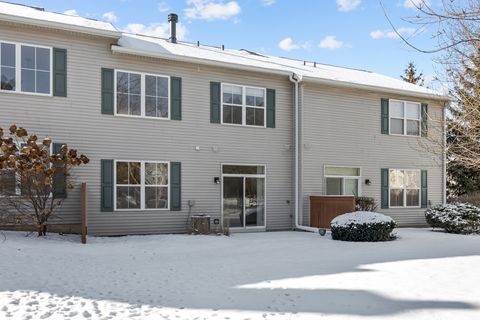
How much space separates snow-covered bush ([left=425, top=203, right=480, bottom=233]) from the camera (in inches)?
563

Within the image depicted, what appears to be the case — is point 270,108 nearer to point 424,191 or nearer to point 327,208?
point 327,208

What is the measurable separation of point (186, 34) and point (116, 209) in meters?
8.65

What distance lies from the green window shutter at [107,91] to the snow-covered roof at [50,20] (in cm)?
102

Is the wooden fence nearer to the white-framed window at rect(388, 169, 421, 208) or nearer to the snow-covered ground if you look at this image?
the snow-covered ground

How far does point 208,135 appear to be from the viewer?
13.4 m

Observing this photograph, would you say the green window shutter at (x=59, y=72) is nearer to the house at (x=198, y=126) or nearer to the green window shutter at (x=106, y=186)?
the house at (x=198, y=126)

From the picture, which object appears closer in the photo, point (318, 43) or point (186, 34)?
point (318, 43)

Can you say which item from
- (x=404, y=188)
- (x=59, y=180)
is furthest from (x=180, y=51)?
(x=404, y=188)

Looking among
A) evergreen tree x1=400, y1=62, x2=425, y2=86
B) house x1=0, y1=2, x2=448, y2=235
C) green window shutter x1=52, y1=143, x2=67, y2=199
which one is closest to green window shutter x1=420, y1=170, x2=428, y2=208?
house x1=0, y1=2, x2=448, y2=235

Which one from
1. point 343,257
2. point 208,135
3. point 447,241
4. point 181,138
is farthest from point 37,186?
point 447,241

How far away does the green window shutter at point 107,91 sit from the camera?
39.5ft

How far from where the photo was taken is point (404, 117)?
1678 centimetres

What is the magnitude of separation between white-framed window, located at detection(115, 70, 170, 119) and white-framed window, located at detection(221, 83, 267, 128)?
6.22 feet

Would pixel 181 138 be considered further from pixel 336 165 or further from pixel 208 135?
pixel 336 165
